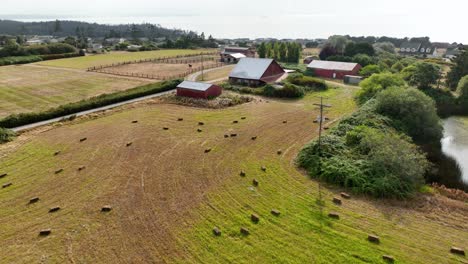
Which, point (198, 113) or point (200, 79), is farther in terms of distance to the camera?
point (200, 79)

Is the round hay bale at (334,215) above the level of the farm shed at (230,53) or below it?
below

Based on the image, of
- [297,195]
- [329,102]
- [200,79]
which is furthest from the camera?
[200,79]

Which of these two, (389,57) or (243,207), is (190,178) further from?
(389,57)

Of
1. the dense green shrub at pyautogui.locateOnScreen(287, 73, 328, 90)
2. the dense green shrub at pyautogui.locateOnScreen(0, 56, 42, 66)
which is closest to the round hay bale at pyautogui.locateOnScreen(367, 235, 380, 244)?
the dense green shrub at pyautogui.locateOnScreen(287, 73, 328, 90)

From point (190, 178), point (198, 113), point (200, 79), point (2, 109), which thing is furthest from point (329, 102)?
point (2, 109)

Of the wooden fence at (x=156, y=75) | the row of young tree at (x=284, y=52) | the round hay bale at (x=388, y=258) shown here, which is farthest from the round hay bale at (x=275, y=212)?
the row of young tree at (x=284, y=52)

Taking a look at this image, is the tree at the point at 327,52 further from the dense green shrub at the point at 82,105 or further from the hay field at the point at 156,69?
the dense green shrub at the point at 82,105
